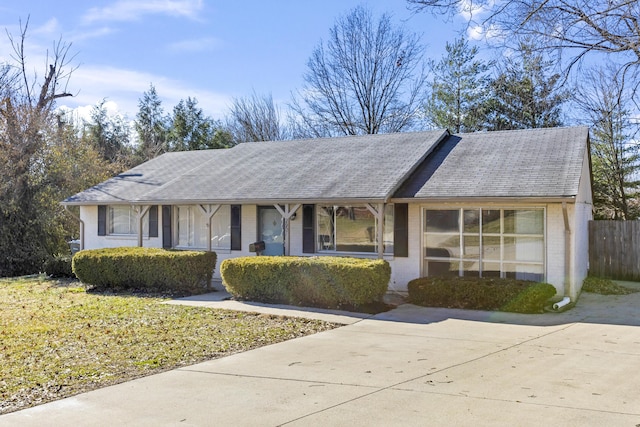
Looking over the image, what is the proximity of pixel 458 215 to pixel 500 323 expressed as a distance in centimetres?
361

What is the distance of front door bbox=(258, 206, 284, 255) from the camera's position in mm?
15945

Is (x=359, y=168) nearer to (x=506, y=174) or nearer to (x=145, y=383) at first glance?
(x=506, y=174)

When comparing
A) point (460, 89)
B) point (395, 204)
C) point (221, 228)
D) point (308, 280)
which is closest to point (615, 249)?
point (395, 204)

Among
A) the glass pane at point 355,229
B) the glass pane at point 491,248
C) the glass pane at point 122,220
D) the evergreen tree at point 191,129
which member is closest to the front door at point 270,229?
the glass pane at point 355,229

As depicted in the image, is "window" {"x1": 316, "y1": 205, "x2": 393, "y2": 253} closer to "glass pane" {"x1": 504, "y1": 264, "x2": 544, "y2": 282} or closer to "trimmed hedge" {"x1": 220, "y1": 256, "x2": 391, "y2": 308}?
"trimmed hedge" {"x1": 220, "y1": 256, "x2": 391, "y2": 308}

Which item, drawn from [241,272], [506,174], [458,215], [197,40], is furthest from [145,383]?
[197,40]

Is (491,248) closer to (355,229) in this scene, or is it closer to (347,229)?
(355,229)

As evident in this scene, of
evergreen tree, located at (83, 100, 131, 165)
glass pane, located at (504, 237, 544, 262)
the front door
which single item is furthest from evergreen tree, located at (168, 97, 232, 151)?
glass pane, located at (504, 237, 544, 262)

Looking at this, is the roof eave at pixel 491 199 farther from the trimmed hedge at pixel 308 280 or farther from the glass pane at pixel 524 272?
the trimmed hedge at pixel 308 280

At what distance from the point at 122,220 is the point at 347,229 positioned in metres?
8.53

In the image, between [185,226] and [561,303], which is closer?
[561,303]

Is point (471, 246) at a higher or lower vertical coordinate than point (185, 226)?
lower

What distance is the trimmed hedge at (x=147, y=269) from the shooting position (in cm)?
1379

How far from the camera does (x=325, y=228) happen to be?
1491 cm
